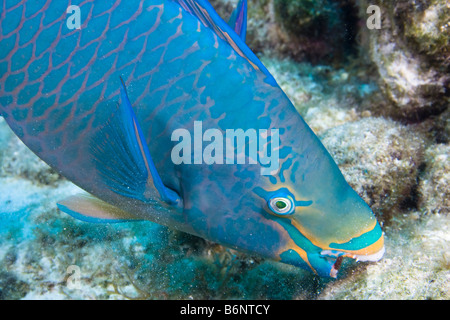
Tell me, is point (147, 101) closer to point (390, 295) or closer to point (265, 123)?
point (265, 123)

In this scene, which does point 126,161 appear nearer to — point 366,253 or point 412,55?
point 366,253

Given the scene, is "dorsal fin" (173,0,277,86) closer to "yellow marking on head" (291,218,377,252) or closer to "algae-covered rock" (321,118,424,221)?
"yellow marking on head" (291,218,377,252)

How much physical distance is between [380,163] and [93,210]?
2.60m

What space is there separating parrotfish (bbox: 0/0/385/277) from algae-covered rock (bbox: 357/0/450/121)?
2255 millimetres

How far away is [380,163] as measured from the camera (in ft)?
10.7

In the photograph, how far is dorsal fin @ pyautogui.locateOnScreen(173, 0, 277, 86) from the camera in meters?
2.16

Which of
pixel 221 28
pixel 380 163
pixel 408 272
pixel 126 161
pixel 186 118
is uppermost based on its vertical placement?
pixel 221 28

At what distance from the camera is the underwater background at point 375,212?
2680 millimetres

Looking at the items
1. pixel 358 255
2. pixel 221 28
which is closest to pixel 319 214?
pixel 358 255

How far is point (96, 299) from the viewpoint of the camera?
2934 mm

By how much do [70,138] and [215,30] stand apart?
3.85 feet

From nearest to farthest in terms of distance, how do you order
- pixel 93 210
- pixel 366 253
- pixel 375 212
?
pixel 366 253, pixel 93 210, pixel 375 212

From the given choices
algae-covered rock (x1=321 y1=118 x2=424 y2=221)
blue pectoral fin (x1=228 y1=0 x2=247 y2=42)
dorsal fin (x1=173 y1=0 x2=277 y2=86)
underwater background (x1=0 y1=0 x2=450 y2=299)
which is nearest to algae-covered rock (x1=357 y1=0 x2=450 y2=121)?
underwater background (x1=0 y1=0 x2=450 y2=299)

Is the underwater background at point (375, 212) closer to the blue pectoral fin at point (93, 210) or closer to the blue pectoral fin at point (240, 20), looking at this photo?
the blue pectoral fin at point (93, 210)
